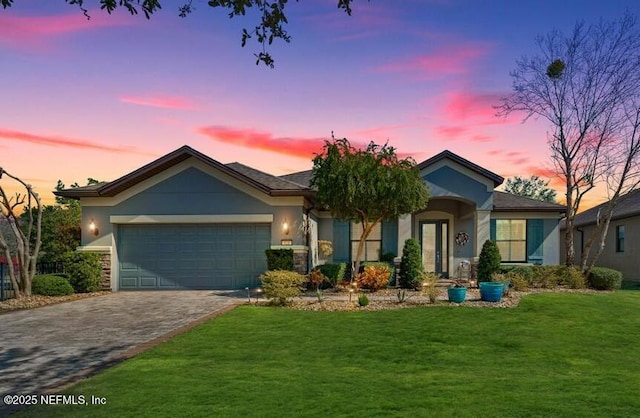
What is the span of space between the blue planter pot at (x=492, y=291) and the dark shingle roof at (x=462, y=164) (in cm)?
722

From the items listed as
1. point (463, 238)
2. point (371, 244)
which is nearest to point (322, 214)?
point (371, 244)

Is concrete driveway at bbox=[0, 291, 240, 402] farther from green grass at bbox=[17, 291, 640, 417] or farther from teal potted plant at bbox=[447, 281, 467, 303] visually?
teal potted plant at bbox=[447, 281, 467, 303]

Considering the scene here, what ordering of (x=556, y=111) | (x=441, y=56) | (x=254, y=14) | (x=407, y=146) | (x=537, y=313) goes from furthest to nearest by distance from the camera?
(x=556, y=111), (x=407, y=146), (x=441, y=56), (x=537, y=313), (x=254, y=14)

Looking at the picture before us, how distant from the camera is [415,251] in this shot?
59.3ft

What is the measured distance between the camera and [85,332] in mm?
10469

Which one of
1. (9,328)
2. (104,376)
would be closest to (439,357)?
(104,376)

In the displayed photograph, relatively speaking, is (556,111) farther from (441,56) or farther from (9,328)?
(9,328)

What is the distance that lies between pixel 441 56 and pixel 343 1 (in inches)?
466

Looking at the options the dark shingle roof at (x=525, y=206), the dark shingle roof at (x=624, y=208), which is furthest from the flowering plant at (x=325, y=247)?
the dark shingle roof at (x=624, y=208)

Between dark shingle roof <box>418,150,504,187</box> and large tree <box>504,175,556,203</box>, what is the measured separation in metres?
47.5

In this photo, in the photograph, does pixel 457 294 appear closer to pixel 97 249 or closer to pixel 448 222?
pixel 448 222

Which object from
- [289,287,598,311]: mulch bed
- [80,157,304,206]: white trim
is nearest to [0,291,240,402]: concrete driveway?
[289,287,598,311]: mulch bed

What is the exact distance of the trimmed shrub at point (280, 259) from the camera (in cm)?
1720

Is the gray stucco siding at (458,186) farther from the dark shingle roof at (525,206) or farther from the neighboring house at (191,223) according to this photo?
the neighboring house at (191,223)
